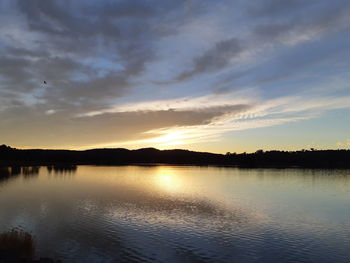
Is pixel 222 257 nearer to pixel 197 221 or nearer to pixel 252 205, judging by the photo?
pixel 197 221

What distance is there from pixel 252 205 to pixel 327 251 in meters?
19.1

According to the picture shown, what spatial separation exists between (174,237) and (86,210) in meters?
14.8

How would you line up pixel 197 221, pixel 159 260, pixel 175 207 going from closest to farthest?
pixel 159 260, pixel 197 221, pixel 175 207

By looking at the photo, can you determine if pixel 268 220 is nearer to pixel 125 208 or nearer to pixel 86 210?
pixel 125 208

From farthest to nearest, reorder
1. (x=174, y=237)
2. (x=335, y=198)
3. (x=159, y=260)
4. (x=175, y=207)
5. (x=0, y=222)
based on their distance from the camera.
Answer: (x=335, y=198), (x=175, y=207), (x=0, y=222), (x=174, y=237), (x=159, y=260)

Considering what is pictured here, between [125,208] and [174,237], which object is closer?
[174,237]

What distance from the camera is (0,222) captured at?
26578mm

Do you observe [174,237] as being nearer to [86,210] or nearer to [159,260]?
[159,260]

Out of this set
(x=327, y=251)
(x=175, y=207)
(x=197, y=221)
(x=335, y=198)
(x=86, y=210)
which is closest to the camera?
(x=327, y=251)

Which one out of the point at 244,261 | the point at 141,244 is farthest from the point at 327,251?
the point at 141,244

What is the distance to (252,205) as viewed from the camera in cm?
3931

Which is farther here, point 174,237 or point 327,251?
point 174,237

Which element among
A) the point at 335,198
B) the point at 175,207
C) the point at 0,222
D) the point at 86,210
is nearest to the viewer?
the point at 0,222

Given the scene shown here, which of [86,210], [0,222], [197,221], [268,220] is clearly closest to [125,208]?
[86,210]
